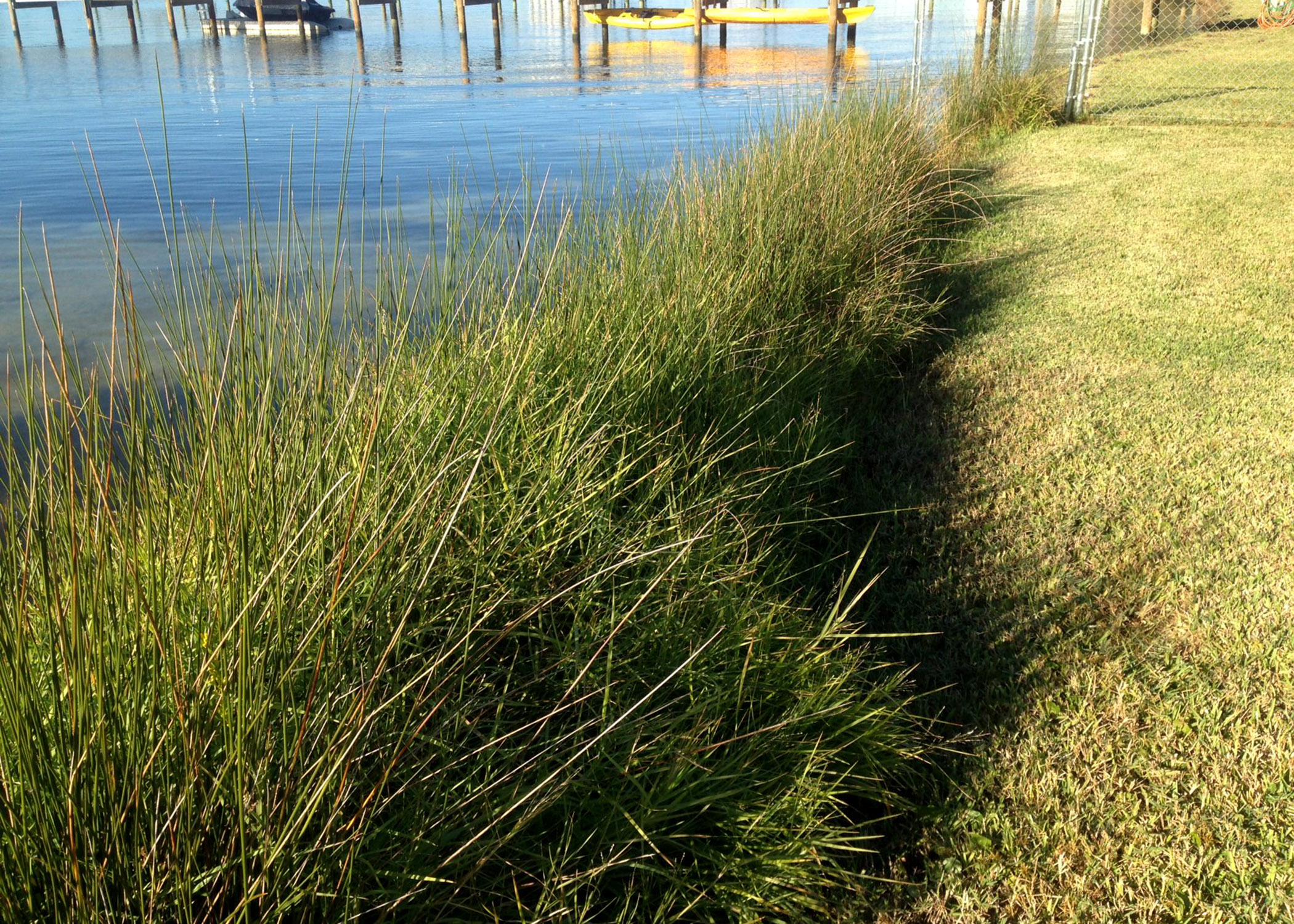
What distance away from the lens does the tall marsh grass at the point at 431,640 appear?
132cm

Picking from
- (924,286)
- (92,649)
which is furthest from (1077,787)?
(924,286)

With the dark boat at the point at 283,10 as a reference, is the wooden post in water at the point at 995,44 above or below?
below

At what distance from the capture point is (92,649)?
1.35 m

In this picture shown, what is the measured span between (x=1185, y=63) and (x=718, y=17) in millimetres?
16827

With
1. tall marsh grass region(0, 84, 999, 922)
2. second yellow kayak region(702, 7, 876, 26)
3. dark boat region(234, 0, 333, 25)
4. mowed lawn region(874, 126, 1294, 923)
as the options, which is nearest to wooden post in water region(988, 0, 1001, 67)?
mowed lawn region(874, 126, 1294, 923)

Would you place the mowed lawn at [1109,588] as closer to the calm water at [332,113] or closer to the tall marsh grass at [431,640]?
the tall marsh grass at [431,640]

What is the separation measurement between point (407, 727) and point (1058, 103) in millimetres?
10240

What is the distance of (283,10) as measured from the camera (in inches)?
1486

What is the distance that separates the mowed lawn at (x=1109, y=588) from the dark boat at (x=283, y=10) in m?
38.2

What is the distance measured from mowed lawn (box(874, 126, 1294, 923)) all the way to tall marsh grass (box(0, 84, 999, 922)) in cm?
25

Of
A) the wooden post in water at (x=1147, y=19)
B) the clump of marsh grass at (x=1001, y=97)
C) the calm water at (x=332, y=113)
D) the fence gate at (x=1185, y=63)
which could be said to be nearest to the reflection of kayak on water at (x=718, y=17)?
the calm water at (x=332, y=113)

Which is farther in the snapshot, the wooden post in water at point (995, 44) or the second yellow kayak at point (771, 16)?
the second yellow kayak at point (771, 16)

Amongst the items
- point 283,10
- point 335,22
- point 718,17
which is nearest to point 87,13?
point 283,10

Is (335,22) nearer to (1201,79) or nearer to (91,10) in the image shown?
(91,10)
